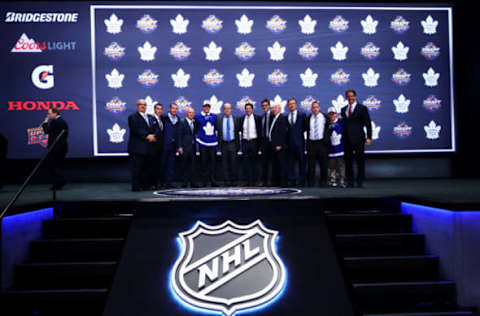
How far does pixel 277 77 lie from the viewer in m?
7.53

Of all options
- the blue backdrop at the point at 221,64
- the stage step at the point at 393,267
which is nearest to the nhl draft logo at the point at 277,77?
the blue backdrop at the point at 221,64

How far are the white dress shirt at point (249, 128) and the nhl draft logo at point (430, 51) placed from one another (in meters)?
4.01

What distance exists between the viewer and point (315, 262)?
303 cm

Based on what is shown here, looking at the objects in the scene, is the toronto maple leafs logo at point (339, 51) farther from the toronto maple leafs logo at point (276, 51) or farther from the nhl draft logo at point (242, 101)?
the nhl draft logo at point (242, 101)

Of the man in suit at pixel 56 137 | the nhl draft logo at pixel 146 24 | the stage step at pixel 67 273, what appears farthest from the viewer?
the nhl draft logo at pixel 146 24

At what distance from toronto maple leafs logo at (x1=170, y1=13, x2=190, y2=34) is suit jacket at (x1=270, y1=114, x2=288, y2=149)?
9.64 feet

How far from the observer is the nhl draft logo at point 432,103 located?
760cm

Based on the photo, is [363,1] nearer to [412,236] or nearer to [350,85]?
[350,85]

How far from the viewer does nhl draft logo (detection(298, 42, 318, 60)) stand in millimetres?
7559

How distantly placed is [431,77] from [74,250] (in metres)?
7.27

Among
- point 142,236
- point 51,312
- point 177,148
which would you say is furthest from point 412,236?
point 177,148

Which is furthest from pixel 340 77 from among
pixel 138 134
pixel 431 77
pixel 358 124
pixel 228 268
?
pixel 228 268

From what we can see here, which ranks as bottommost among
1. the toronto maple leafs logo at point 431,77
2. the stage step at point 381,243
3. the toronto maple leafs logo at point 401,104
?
Result: the stage step at point 381,243

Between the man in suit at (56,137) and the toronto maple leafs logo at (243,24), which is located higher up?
the toronto maple leafs logo at (243,24)
